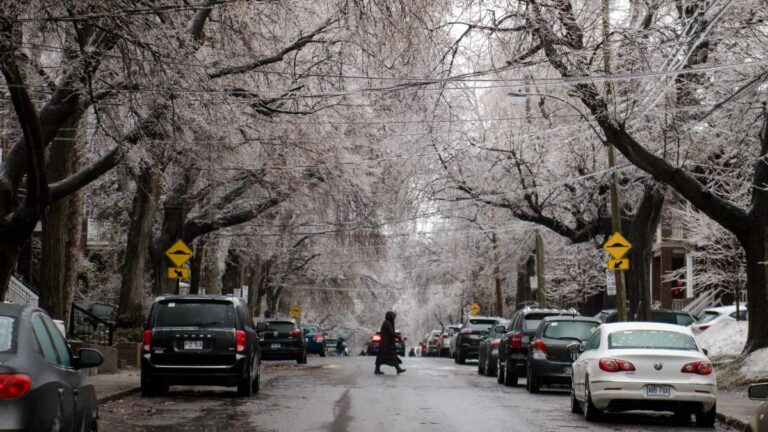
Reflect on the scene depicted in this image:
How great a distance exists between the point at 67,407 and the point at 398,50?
10.1 meters

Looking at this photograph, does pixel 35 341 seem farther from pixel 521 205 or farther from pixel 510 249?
pixel 510 249

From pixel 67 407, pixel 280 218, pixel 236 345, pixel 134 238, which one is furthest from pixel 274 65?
pixel 280 218

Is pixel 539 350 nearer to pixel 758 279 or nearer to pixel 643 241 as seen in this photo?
pixel 758 279

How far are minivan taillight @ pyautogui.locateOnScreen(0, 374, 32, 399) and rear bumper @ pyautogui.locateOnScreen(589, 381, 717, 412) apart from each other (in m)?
10.1

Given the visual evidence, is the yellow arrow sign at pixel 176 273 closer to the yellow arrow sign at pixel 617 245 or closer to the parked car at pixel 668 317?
the yellow arrow sign at pixel 617 245

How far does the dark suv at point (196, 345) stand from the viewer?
67.2 feet

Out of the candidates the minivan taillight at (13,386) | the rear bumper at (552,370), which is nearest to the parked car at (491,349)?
the rear bumper at (552,370)

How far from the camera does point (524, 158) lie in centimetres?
3828

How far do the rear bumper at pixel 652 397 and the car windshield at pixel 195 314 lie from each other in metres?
7.21

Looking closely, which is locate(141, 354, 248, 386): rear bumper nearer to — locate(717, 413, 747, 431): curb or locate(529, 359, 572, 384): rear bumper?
locate(529, 359, 572, 384): rear bumper

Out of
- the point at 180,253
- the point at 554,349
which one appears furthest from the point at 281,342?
the point at 554,349

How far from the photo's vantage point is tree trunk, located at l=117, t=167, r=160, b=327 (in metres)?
31.5

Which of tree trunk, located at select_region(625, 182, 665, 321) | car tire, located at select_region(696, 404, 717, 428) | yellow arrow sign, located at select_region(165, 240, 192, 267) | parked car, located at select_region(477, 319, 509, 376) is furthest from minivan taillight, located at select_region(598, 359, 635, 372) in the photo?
yellow arrow sign, located at select_region(165, 240, 192, 267)

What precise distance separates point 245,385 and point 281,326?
802 inches
